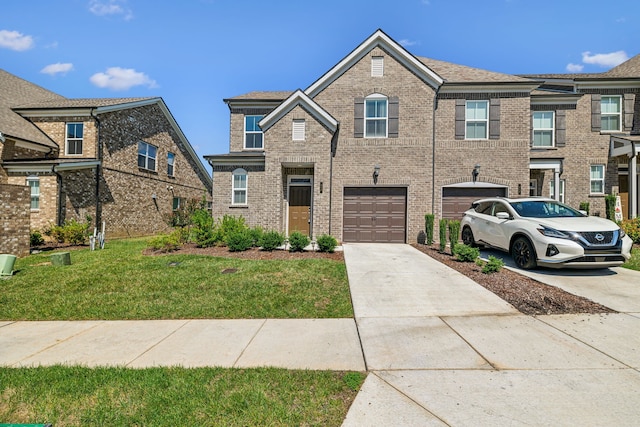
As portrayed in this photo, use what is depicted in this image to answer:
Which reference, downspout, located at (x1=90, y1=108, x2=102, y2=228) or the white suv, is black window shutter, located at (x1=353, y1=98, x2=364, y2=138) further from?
downspout, located at (x1=90, y1=108, x2=102, y2=228)

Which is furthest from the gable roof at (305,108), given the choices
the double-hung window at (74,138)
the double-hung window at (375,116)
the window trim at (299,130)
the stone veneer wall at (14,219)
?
the double-hung window at (74,138)

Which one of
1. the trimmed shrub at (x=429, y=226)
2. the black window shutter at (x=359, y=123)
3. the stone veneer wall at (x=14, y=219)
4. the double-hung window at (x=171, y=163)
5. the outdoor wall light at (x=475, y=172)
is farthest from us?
the double-hung window at (x=171, y=163)

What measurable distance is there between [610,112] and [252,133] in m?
18.3

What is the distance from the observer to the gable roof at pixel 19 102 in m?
15.6

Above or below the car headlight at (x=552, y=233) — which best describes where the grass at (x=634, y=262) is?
below

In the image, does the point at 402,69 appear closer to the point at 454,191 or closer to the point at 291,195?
the point at 454,191

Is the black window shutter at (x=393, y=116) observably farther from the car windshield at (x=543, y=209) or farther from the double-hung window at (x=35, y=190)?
the double-hung window at (x=35, y=190)

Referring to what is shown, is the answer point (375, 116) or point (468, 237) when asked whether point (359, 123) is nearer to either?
point (375, 116)

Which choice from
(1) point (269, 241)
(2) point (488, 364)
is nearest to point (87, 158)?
(1) point (269, 241)

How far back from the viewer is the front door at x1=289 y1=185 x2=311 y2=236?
47.5 feet

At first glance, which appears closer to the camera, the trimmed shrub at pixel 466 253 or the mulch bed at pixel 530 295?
the mulch bed at pixel 530 295

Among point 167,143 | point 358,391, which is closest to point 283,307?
point 358,391

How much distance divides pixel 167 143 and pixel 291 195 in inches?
518

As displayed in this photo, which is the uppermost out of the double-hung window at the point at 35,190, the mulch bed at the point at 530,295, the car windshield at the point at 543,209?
the double-hung window at the point at 35,190
